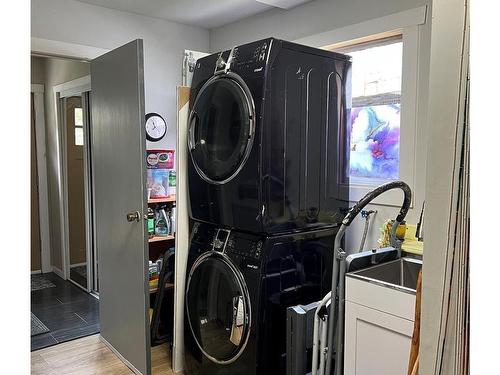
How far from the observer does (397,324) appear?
5.47ft

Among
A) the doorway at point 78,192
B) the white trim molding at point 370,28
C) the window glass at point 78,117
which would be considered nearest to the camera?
the white trim molding at point 370,28

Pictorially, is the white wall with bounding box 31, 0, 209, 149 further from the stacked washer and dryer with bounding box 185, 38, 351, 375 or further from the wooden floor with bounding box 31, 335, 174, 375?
the wooden floor with bounding box 31, 335, 174, 375

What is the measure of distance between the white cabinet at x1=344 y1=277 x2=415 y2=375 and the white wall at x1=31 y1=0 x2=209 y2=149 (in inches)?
90.7

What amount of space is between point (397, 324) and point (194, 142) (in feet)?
4.68

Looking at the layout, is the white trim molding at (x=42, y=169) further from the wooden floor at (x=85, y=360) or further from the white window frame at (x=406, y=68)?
the white window frame at (x=406, y=68)

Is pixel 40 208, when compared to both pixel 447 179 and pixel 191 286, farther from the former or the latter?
pixel 447 179

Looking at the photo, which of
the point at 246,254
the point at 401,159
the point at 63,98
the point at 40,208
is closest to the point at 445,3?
the point at 246,254

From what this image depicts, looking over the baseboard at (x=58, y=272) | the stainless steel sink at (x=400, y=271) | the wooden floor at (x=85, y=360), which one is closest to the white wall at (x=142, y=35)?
the wooden floor at (x=85, y=360)

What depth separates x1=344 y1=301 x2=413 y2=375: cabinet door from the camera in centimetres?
167

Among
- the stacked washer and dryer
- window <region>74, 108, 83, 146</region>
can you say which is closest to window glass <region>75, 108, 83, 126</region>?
window <region>74, 108, 83, 146</region>

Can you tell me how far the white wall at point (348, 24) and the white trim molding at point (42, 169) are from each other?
2312 millimetres

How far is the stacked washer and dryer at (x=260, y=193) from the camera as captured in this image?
2.10 meters
